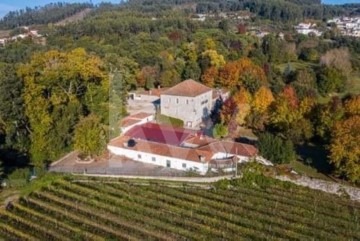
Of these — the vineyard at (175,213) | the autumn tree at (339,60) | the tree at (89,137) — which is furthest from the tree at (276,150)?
the autumn tree at (339,60)

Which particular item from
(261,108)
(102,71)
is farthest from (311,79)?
(102,71)

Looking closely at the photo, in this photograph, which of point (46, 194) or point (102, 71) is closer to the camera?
point (46, 194)

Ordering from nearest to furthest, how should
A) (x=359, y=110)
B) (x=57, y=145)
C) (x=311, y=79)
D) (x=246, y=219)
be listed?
(x=246, y=219) → (x=57, y=145) → (x=359, y=110) → (x=311, y=79)

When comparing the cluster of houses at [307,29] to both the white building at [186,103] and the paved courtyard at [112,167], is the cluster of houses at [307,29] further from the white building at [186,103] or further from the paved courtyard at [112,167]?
the paved courtyard at [112,167]

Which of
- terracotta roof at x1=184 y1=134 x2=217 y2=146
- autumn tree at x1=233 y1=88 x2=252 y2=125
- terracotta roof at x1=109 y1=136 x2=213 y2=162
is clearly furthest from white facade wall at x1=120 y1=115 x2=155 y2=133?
autumn tree at x1=233 y1=88 x2=252 y2=125

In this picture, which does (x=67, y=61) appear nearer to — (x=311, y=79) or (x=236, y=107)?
(x=236, y=107)

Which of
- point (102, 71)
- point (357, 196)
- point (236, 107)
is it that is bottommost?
point (357, 196)
